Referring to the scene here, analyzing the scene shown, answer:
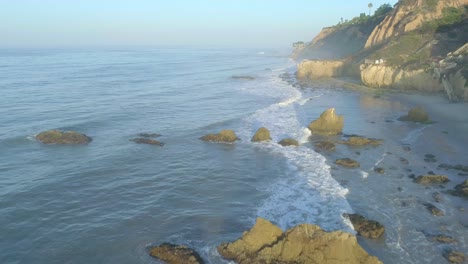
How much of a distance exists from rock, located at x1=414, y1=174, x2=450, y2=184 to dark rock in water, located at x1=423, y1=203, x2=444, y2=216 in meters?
3.62

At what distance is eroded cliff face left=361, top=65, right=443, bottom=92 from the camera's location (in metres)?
53.8

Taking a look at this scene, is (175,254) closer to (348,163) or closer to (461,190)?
(348,163)

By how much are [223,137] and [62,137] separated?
14466mm

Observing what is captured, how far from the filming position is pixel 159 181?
1065 inches

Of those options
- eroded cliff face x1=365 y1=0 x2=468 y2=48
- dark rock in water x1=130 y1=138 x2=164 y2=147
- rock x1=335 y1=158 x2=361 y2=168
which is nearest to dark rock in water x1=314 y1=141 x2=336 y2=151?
rock x1=335 y1=158 x2=361 y2=168

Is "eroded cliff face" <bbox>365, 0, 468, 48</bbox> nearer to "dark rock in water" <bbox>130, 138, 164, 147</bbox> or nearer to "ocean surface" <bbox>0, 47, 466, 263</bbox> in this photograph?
"ocean surface" <bbox>0, 47, 466, 263</bbox>

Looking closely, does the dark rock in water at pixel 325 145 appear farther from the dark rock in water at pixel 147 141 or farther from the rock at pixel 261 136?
the dark rock in water at pixel 147 141

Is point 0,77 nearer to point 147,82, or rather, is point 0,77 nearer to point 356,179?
point 147,82

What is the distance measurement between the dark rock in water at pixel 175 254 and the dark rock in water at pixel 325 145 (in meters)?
18.7

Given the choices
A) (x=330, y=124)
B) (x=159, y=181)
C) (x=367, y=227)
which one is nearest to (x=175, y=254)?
(x=367, y=227)

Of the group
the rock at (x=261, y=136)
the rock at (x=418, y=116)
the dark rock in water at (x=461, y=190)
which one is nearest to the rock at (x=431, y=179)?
the dark rock in water at (x=461, y=190)

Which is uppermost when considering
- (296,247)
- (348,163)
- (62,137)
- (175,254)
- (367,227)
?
(296,247)

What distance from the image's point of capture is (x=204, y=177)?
1097 inches

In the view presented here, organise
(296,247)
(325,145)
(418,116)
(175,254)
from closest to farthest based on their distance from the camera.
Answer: (296,247) → (175,254) → (325,145) → (418,116)
